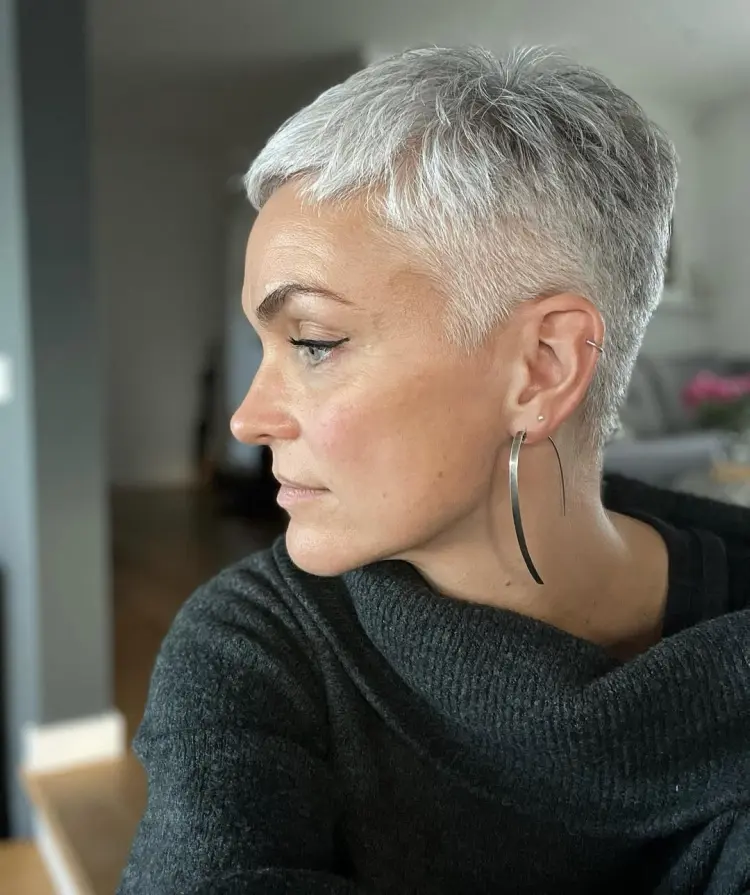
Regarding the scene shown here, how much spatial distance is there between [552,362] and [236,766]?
0.38 metres

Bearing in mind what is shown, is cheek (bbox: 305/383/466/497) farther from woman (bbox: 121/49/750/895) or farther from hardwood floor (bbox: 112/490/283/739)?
hardwood floor (bbox: 112/490/283/739)

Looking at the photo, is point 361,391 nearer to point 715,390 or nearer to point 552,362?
point 552,362

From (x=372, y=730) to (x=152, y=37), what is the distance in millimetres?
3549

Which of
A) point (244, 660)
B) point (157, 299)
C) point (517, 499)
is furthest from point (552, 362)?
point (157, 299)

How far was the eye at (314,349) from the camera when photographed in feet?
2.01

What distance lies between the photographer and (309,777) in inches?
23.0

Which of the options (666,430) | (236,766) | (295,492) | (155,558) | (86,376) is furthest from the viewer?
(155,558)

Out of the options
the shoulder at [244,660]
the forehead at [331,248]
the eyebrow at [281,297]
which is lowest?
the shoulder at [244,660]

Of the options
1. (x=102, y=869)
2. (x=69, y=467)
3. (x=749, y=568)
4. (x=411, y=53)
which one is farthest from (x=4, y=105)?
(x=749, y=568)

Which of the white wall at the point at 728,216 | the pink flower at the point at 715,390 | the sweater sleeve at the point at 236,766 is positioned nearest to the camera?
the sweater sleeve at the point at 236,766

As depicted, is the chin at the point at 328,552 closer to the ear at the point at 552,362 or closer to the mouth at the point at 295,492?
the mouth at the point at 295,492

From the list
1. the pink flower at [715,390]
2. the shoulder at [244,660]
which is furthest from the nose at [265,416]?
the pink flower at [715,390]

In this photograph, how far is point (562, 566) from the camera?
2.34 feet

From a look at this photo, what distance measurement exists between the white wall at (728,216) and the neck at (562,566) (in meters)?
1.03
